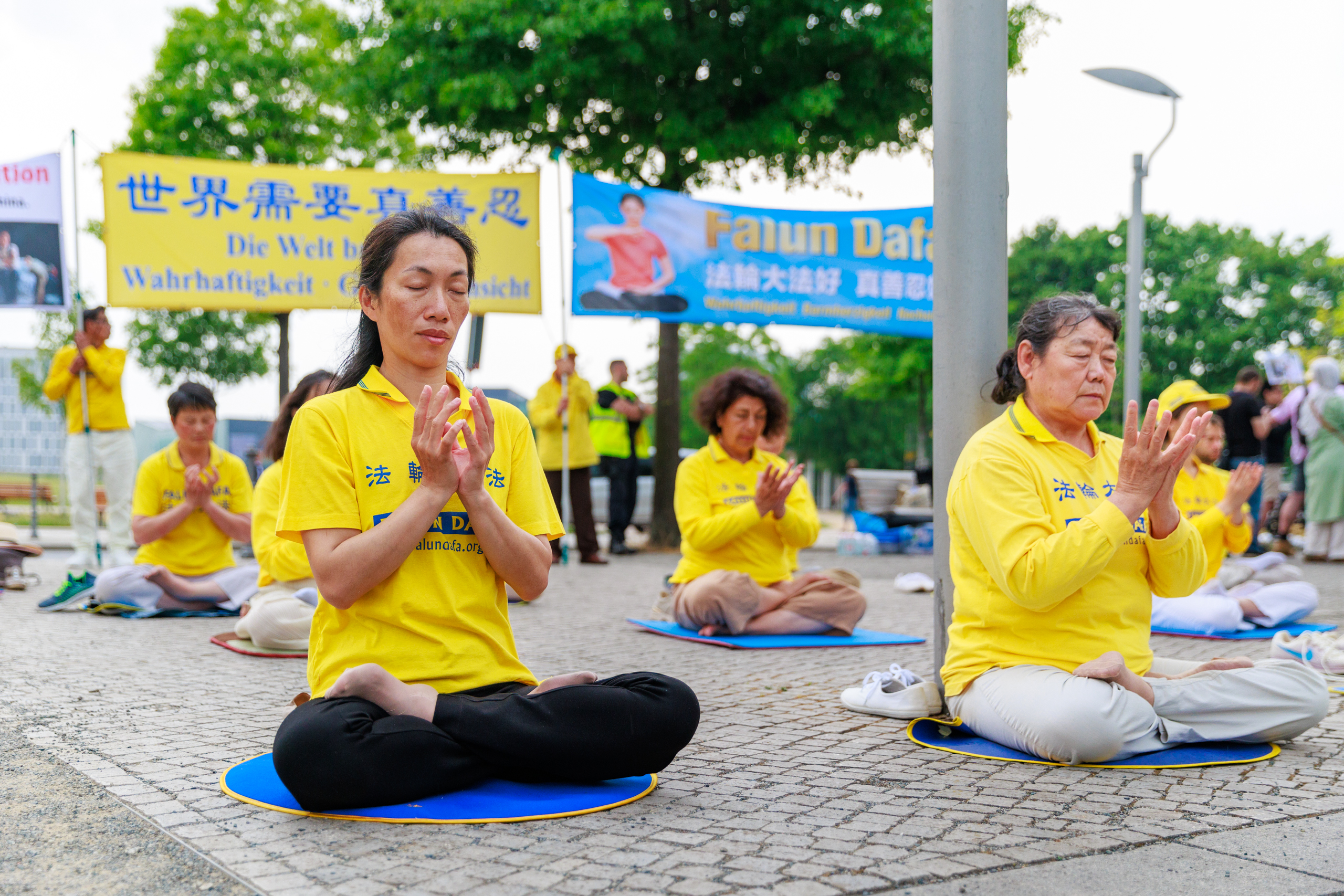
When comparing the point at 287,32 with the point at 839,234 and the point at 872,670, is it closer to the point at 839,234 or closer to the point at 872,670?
the point at 839,234

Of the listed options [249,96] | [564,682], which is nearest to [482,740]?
[564,682]

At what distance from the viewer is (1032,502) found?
12.8 ft

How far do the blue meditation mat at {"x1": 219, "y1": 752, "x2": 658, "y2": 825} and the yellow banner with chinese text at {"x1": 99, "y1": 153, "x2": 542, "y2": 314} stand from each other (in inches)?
322

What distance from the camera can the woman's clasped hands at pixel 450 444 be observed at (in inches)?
119

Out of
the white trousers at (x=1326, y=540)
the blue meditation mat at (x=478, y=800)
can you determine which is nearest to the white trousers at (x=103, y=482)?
the blue meditation mat at (x=478, y=800)

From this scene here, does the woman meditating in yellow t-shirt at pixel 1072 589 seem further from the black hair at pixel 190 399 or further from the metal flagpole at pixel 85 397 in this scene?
the metal flagpole at pixel 85 397

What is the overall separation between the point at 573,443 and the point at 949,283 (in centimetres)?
809

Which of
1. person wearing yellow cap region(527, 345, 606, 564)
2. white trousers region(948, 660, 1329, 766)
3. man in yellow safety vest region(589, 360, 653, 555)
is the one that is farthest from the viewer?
man in yellow safety vest region(589, 360, 653, 555)

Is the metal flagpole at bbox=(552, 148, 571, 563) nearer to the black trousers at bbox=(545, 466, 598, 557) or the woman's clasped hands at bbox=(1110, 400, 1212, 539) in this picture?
the black trousers at bbox=(545, 466, 598, 557)

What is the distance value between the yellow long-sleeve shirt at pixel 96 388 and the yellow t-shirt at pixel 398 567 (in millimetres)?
8467

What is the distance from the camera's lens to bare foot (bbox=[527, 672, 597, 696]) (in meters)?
3.27

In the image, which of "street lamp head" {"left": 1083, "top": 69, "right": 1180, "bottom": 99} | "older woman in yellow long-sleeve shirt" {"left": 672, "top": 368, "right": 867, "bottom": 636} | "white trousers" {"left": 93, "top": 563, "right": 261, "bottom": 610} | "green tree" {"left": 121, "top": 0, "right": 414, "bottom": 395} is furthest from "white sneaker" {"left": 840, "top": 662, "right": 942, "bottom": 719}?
"green tree" {"left": 121, "top": 0, "right": 414, "bottom": 395}

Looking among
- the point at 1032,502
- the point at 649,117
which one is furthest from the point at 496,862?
the point at 649,117

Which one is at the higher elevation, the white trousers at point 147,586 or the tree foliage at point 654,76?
the tree foliage at point 654,76
